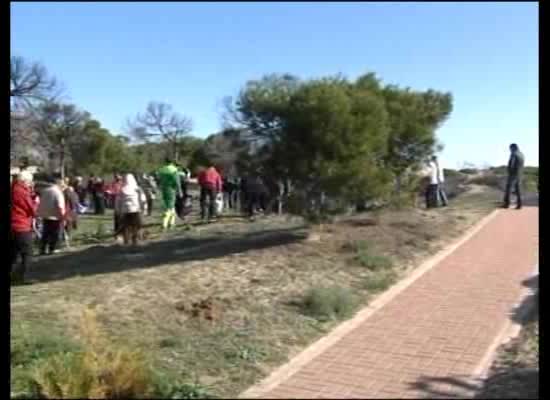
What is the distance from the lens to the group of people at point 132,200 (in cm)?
923

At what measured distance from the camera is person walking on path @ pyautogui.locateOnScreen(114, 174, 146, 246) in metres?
12.0

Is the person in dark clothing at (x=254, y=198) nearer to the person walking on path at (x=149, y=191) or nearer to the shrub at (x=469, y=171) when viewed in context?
the person walking on path at (x=149, y=191)

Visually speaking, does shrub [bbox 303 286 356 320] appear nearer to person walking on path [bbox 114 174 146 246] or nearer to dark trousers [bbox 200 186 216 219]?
person walking on path [bbox 114 174 146 246]

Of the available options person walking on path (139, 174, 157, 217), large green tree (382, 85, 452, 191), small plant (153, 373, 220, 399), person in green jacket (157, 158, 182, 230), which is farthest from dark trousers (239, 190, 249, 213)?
small plant (153, 373, 220, 399)

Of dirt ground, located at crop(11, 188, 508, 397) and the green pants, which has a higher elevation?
the green pants

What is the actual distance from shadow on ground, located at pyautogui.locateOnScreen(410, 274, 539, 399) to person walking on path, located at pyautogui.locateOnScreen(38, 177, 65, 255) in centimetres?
811

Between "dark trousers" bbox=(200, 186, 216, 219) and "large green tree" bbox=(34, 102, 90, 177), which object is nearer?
"dark trousers" bbox=(200, 186, 216, 219)

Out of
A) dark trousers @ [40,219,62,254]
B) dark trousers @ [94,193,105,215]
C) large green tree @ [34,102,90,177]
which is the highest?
large green tree @ [34,102,90,177]

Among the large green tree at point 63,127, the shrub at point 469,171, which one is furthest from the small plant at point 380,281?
the large green tree at point 63,127

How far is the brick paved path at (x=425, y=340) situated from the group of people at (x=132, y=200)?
3.76 meters

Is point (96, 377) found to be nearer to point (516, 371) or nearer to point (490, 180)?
point (516, 371)

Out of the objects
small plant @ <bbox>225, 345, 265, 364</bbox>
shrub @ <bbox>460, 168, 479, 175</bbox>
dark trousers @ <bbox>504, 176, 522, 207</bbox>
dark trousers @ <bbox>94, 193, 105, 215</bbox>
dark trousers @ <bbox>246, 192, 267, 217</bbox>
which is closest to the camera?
small plant @ <bbox>225, 345, 265, 364</bbox>

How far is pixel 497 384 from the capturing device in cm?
549

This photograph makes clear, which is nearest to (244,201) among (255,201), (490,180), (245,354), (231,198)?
(255,201)
